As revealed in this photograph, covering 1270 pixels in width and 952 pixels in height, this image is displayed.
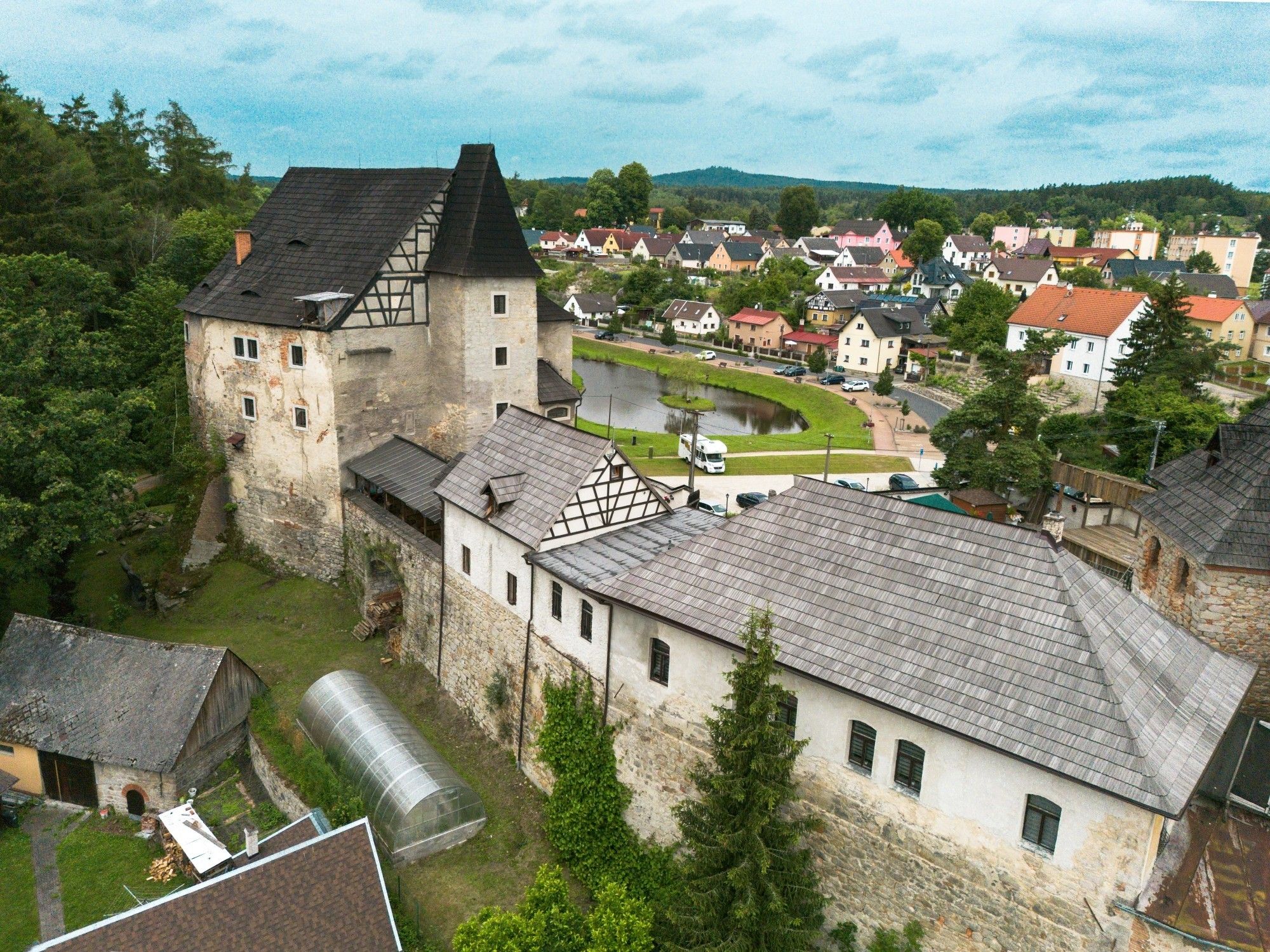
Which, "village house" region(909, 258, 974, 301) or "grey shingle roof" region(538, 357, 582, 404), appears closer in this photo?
"grey shingle roof" region(538, 357, 582, 404)

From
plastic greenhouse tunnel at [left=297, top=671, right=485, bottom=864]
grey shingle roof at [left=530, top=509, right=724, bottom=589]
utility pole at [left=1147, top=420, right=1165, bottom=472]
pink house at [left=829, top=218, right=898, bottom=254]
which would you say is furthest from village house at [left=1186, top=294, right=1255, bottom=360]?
pink house at [left=829, top=218, right=898, bottom=254]

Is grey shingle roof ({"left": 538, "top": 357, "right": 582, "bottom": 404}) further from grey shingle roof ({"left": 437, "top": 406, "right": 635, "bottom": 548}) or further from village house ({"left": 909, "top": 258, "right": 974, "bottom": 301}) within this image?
village house ({"left": 909, "top": 258, "right": 974, "bottom": 301})

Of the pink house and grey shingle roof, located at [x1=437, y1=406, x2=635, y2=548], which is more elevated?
the pink house

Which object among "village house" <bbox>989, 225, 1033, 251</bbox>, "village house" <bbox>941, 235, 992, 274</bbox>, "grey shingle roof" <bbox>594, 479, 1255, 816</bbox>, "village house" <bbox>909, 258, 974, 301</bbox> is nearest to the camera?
"grey shingle roof" <bbox>594, 479, 1255, 816</bbox>

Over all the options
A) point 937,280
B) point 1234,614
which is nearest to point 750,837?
point 1234,614

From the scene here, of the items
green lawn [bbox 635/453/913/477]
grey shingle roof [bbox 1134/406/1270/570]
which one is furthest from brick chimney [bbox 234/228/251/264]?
grey shingle roof [bbox 1134/406/1270/570]

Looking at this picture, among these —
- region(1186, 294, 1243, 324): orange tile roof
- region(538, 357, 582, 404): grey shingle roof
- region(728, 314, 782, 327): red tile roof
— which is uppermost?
region(1186, 294, 1243, 324): orange tile roof

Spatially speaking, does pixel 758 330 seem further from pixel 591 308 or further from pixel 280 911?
pixel 280 911

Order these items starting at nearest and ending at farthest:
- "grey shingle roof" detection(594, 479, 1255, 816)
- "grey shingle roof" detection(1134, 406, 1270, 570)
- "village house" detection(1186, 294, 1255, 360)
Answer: "grey shingle roof" detection(594, 479, 1255, 816), "grey shingle roof" detection(1134, 406, 1270, 570), "village house" detection(1186, 294, 1255, 360)
